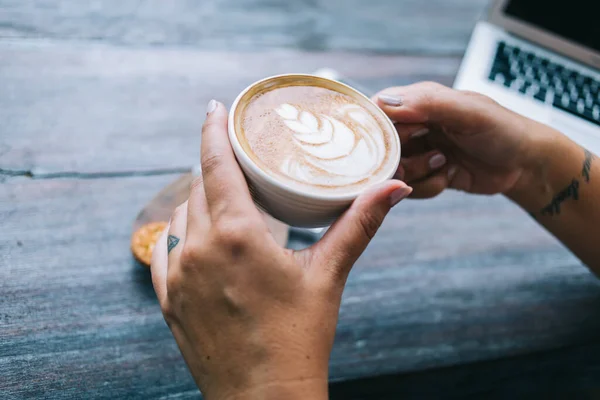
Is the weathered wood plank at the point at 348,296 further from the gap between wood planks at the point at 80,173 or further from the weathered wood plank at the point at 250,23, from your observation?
the weathered wood plank at the point at 250,23

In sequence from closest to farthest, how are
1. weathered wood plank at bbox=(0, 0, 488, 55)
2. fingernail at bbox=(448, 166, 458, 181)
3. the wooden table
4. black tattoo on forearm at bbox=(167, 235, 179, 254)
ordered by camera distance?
black tattoo on forearm at bbox=(167, 235, 179, 254) → the wooden table → fingernail at bbox=(448, 166, 458, 181) → weathered wood plank at bbox=(0, 0, 488, 55)

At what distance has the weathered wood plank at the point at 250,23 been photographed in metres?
1.31

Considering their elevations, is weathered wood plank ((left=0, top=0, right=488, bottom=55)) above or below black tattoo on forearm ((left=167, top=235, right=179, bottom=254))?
above

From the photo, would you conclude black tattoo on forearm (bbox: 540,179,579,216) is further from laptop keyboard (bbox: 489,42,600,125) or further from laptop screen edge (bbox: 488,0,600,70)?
laptop screen edge (bbox: 488,0,600,70)

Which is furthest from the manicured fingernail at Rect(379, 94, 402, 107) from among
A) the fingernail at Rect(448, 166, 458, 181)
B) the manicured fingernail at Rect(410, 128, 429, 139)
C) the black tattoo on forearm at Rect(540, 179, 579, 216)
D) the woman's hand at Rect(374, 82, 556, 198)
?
the black tattoo on forearm at Rect(540, 179, 579, 216)

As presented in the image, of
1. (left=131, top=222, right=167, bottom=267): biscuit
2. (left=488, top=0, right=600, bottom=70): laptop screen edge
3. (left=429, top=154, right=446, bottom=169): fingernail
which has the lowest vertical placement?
(left=131, top=222, right=167, bottom=267): biscuit

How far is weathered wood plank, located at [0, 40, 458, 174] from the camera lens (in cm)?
103

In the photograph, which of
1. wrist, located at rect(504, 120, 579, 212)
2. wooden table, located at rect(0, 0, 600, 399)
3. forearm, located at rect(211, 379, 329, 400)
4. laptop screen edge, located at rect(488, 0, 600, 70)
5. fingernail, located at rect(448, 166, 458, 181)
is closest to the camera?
forearm, located at rect(211, 379, 329, 400)

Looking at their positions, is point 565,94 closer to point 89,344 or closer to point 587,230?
point 587,230

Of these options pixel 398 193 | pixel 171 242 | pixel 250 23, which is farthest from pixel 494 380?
pixel 250 23

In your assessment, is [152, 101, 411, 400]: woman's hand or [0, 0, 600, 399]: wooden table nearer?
[152, 101, 411, 400]: woman's hand

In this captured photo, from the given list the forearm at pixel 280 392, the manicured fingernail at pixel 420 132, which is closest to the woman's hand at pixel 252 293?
the forearm at pixel 280 392

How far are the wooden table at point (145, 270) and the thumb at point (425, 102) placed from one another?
0.29 m

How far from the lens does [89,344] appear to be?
0.80m
